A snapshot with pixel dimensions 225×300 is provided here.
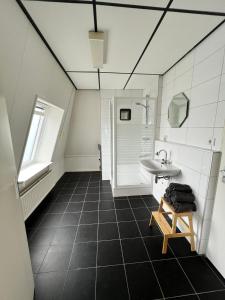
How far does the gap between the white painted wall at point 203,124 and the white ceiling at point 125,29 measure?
0.19 metres

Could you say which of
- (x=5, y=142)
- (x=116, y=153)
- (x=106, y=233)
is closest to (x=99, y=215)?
(x=106, y=233)

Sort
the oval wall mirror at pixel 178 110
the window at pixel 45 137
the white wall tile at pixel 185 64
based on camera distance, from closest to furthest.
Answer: the white wall tile at pixel 185 64 → the oval wall mirror at pixel 178 110 → the window at pixel 45 137

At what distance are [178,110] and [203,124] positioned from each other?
597mm

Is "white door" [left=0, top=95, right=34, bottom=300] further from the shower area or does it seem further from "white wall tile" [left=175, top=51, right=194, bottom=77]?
"white wall tile" [left=175, top=51, right=194, bottom=77]

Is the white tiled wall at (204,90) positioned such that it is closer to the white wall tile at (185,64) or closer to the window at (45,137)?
the white wall tile at (185,64)

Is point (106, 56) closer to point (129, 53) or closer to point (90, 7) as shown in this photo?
point (129, 53)

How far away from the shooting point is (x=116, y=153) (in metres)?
2.93

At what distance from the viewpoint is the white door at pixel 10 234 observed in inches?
33.1

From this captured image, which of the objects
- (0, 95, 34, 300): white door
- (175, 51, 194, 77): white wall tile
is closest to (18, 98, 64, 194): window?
(0, 95, 34, 300): white door

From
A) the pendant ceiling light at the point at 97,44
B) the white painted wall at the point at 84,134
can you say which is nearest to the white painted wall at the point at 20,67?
the pendant ceiling light at the point at 97,44

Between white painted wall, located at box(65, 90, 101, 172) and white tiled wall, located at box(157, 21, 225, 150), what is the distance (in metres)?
2.52

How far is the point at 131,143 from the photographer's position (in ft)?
9.84

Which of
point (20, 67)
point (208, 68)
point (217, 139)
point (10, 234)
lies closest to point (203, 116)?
point (217, 139)

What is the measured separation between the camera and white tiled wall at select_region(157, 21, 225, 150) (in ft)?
4.71
